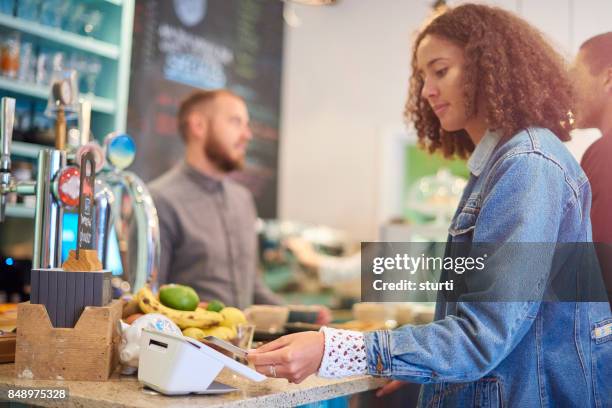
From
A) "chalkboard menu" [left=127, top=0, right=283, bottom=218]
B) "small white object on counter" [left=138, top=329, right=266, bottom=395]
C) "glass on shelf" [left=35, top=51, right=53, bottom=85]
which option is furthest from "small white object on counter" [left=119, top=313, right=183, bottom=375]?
"chalkboard menu" [left=127, top=0, right=283, bottom=218]

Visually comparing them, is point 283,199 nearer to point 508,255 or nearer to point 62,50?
point 62,50

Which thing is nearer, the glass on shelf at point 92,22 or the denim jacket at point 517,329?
the denim jacket at point 517,329

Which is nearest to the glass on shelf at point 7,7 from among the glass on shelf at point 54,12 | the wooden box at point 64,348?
the glass on shelf at point 54,12

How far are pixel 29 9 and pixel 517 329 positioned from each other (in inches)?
101

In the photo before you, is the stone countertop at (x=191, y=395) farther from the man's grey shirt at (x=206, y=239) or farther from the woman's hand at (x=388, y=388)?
the man's grey shirt at (x=206, y=239)

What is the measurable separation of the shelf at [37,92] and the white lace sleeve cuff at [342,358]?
2.23 m

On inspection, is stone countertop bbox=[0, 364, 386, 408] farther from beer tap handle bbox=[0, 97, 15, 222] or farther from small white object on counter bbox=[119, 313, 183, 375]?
beer tap handle bbox=[0, 97, 15, 222]

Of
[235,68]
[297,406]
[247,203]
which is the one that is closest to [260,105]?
[235,68]

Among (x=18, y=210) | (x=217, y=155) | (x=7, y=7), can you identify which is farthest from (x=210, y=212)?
(x=7, y=7)

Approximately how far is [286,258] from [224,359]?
3.59 m

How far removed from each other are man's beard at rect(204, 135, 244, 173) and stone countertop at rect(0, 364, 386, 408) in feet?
6.91

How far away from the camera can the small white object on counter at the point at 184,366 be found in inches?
44.4

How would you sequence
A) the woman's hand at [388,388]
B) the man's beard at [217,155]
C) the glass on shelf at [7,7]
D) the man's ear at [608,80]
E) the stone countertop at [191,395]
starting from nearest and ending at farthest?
the stone countertop at [191,395]
the man's ear at [608,80]
the woman's hand at [388,388]
the glass on shelf at [7,7]
the man's beard at [217,155]

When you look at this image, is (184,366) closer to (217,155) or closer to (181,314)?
(181,314)
